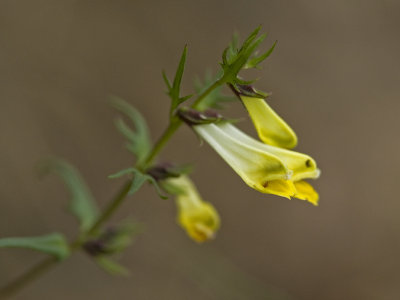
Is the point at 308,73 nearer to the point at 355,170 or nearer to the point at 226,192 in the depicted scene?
the point at 355,170

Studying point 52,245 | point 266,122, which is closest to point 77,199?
point 52,245

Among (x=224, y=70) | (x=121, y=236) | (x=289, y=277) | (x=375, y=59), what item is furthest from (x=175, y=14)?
(x=224, y=70)

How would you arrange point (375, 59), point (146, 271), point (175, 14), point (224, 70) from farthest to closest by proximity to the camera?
point (375, 59)
point (175, 14)
point (146, 271)
point (224, 70)

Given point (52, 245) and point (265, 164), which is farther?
point (52, 245)

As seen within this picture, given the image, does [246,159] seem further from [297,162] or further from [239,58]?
[239,58]

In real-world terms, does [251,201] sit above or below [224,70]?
below

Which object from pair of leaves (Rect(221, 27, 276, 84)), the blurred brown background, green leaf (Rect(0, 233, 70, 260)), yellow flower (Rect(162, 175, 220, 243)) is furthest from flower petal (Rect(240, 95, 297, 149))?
the blurred brown background
